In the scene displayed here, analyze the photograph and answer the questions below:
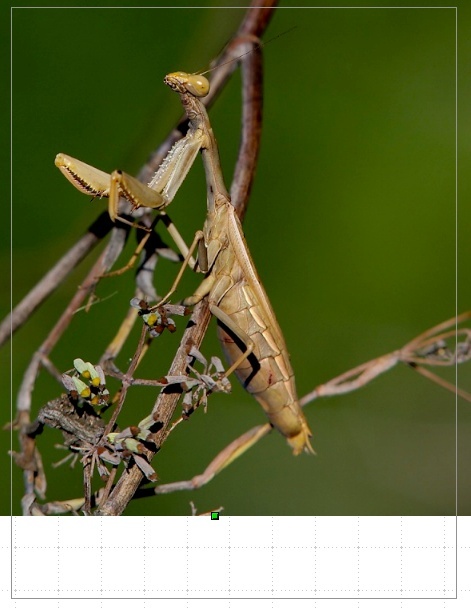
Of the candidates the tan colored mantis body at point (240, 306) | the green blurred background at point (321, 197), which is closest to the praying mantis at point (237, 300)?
the tan colored mantis body at point (240, 306)

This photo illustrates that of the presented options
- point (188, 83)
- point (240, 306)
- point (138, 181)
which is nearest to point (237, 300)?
point (240, 306)

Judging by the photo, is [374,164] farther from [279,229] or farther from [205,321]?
[205,321]

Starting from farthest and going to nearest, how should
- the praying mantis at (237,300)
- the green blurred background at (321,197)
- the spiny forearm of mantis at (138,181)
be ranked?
the green blurred background at (321,197) < the praying mantis at (237,300) < the spiny forearm of mantis at (138,181)

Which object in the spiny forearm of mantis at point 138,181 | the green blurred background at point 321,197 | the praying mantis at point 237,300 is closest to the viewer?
the spiny forearm of mantis at point 138,181

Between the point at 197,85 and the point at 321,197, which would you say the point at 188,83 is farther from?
the point at 321,197

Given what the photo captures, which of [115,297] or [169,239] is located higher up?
[169,239]
